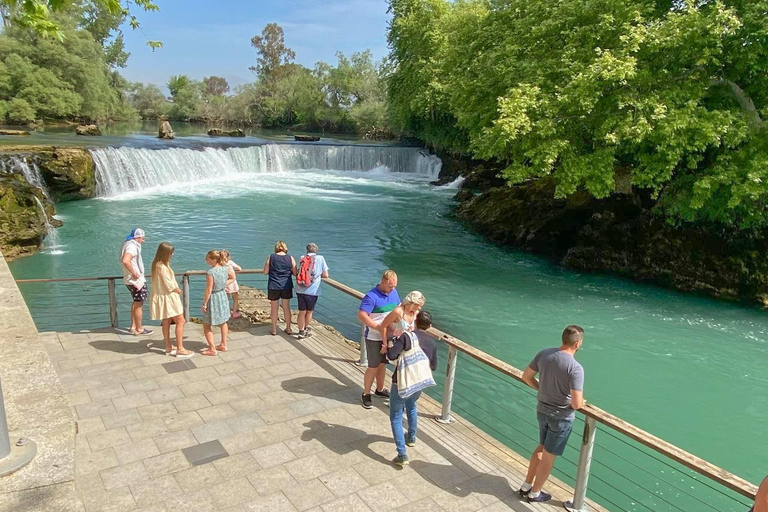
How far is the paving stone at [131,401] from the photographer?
6.25 meters

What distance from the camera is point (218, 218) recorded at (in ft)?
74.6

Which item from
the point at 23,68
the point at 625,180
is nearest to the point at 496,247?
the point at 625,180

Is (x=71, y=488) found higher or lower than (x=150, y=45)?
lower

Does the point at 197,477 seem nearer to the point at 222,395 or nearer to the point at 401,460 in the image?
the point at 222,395

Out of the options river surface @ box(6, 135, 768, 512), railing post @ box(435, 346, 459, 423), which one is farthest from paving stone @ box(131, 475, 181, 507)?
river surface @ box(6, 135, 768, 512)

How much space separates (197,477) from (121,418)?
1484 mm

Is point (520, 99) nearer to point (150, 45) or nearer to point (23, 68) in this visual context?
point (150, 45)

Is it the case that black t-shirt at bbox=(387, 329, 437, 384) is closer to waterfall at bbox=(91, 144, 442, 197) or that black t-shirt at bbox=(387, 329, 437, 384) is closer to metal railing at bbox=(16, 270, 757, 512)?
metal railing at bbox=(16, 270, 757, 512)

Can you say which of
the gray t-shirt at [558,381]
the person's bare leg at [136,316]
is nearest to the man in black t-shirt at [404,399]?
the gray t-shirt at [558,381]

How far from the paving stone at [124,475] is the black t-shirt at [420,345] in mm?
2390

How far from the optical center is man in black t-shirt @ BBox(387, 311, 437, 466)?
529 centimetres

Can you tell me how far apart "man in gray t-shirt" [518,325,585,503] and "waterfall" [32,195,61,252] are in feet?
55.1

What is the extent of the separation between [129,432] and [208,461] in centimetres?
104

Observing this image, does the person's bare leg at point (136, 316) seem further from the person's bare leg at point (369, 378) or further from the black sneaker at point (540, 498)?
the black sneaker at point (540, 498)
